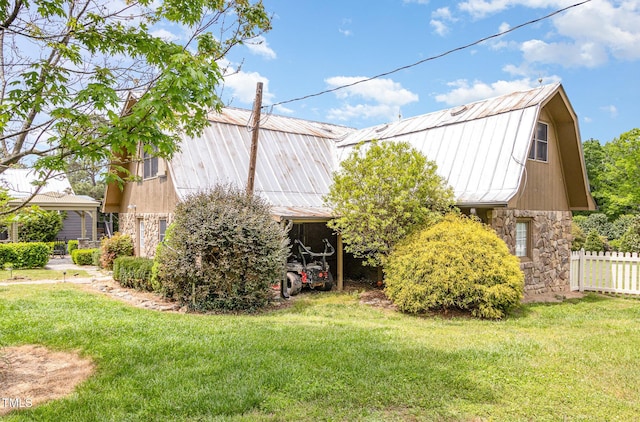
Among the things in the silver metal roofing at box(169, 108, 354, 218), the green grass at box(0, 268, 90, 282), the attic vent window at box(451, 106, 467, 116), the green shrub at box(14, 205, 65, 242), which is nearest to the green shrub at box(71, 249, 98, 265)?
the green grass at box(0, 268, 90, 282)

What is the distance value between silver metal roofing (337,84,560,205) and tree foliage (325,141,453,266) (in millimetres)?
1162

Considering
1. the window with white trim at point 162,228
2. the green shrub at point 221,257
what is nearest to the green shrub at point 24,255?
the window with white trim at point 162,228

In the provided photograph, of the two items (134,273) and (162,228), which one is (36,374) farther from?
(162,228)

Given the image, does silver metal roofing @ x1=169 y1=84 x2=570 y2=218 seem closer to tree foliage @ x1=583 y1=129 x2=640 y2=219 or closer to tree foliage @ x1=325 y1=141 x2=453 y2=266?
tree foliage @ x1=325 y1=141 x2=453 y2=266

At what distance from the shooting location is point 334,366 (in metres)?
5.14

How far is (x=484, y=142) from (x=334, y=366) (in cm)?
918

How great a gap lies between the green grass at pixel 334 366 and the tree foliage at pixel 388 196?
2.49 metres

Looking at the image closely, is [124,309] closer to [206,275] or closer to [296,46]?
[206,275]

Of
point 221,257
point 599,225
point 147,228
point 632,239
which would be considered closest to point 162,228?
point 147,228

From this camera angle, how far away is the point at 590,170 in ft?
124

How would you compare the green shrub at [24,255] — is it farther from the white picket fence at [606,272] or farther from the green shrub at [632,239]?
the green shrub at [632,239]

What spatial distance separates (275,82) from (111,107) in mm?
8361

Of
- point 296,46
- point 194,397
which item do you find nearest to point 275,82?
point 296,46

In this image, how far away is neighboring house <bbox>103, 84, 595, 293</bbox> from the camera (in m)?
11.2
